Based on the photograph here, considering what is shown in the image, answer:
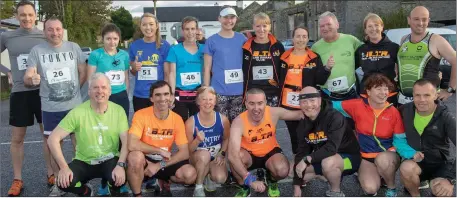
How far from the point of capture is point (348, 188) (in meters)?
4.64

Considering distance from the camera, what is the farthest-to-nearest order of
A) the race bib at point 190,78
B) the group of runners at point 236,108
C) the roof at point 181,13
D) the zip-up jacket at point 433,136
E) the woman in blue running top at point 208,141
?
the roof at point 181,13, the race bib at point 190,78, the woman in blue running top at point 208,141, the group of runners at point 236,108, the zip-up jacket at point 433,136

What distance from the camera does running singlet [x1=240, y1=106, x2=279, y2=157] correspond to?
4.48 metres

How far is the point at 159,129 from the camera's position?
4355 mm

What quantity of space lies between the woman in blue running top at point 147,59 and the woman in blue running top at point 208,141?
849 millimetres

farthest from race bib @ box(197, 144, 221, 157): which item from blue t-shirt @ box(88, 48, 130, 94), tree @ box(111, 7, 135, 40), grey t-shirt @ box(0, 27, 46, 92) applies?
tree @ box(111, 7, 135, 40)

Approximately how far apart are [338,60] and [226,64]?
1266mm

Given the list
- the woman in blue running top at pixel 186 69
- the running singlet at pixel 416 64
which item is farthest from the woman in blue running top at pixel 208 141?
the running singlet at pixel 416 64

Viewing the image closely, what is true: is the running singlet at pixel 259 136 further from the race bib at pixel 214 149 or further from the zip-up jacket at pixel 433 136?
the zip-up jacket at pixel 433 136

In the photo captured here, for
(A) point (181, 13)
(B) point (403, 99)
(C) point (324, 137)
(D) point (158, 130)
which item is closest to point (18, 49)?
(D) point (158, 130)

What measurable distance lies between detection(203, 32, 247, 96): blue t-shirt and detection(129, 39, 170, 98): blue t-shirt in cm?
59

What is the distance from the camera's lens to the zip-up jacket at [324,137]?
4215mm

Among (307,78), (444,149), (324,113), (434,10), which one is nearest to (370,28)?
(307,78)

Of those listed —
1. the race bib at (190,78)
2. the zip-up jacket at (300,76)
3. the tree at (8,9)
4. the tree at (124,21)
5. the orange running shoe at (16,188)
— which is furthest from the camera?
the tree at (124,21)

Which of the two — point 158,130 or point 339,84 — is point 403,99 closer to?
point 339,84
